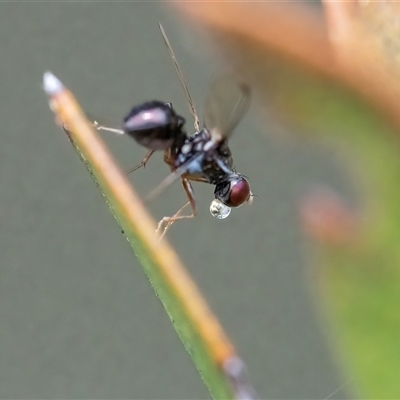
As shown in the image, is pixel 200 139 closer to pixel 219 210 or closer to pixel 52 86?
pixel 219 210

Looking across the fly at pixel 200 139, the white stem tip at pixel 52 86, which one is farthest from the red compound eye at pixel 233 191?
the white stem tip at pixel 52 86

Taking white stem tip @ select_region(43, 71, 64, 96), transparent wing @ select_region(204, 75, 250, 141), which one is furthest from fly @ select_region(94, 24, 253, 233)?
white stem tip @ select_region(43, 71, 64, 96)

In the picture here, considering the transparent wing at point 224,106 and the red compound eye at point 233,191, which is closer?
the transparent wing at point 224,106

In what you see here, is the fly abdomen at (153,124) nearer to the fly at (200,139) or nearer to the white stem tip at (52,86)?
the fly at (200,139)

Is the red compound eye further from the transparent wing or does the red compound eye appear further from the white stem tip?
the white stem tip

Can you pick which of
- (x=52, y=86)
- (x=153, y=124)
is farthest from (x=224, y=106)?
(x=52, y=86)

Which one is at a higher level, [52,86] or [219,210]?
[219,210]
